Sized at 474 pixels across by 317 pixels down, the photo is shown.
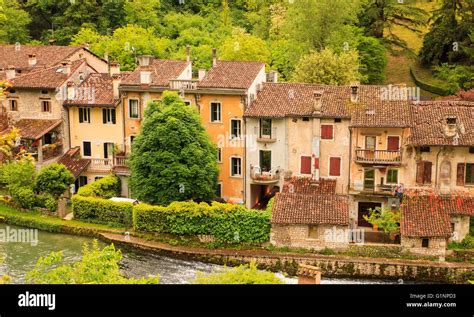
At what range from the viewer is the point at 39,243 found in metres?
43.7

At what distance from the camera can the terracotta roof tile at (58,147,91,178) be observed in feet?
164

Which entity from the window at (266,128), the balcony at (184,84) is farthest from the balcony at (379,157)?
the balcony at (184,84)

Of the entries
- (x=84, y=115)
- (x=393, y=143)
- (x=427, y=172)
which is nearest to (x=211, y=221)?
(x=393, y=143)

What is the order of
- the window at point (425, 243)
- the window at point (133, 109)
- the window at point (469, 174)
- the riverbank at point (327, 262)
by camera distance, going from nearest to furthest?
the riverbank at point (327, 262), the window at point (425, 243), the window at point (469, 174), the window at point (133, 109)

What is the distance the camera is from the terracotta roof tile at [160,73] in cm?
4819

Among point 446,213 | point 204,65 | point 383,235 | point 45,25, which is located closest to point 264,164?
point 383,235

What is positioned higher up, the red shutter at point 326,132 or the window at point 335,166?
the red shutter at point 326,132

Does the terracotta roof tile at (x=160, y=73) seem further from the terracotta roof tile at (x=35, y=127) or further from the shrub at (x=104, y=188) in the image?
the shrub at (x=104, y=188)

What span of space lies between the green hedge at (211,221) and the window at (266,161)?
509 centimetres

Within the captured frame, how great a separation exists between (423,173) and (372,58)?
83.7ft

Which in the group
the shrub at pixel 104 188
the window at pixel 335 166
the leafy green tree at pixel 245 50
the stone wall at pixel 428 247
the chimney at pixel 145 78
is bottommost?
the stone wall at pixel 428 247

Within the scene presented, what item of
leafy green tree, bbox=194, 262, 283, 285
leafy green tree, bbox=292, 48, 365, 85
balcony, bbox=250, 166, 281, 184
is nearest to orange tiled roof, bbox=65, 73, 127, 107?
balcony, bbox=250, 166, 281, 184
